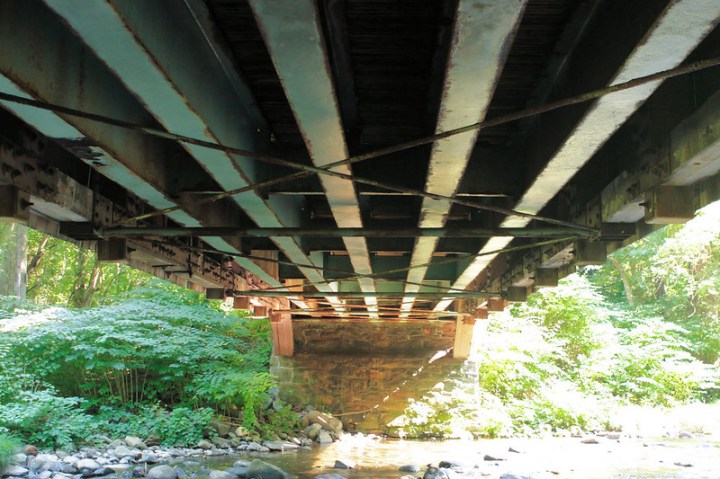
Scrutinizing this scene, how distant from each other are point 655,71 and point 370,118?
1.71 meters

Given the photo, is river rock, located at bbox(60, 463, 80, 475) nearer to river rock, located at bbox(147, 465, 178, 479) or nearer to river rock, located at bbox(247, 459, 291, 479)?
river rock, located at bbox(147, 465, 178, 479)

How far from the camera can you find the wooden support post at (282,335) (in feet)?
45.1

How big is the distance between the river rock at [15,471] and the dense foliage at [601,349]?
25.2ft

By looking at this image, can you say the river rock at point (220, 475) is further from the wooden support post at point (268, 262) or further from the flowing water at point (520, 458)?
A: the wooden support post at point (268, 262)

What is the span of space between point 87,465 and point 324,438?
4.91 m

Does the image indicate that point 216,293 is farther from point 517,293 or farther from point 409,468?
point 409,468

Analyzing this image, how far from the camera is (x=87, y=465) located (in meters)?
9.48

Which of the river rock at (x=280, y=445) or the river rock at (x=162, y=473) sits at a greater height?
the river rock at (x=162, y=473)

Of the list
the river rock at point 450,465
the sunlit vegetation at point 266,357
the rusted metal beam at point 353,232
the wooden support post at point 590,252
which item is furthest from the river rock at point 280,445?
the rusted metal beam at point 353,232

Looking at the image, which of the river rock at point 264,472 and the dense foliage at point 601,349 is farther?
the dense foliage at point 601,349

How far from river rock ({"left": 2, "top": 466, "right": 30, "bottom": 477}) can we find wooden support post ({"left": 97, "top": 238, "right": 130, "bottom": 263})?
4.91 meters

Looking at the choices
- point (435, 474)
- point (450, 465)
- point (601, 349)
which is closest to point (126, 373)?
point (450, 465)

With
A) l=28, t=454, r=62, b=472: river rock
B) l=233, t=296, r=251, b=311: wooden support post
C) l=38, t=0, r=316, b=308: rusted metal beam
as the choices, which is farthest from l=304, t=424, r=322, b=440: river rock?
l=38, t=0, r=316, b=308: rusted metal beam

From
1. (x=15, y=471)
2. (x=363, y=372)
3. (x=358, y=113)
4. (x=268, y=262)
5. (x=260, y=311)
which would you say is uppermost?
(x=358, y=113)
